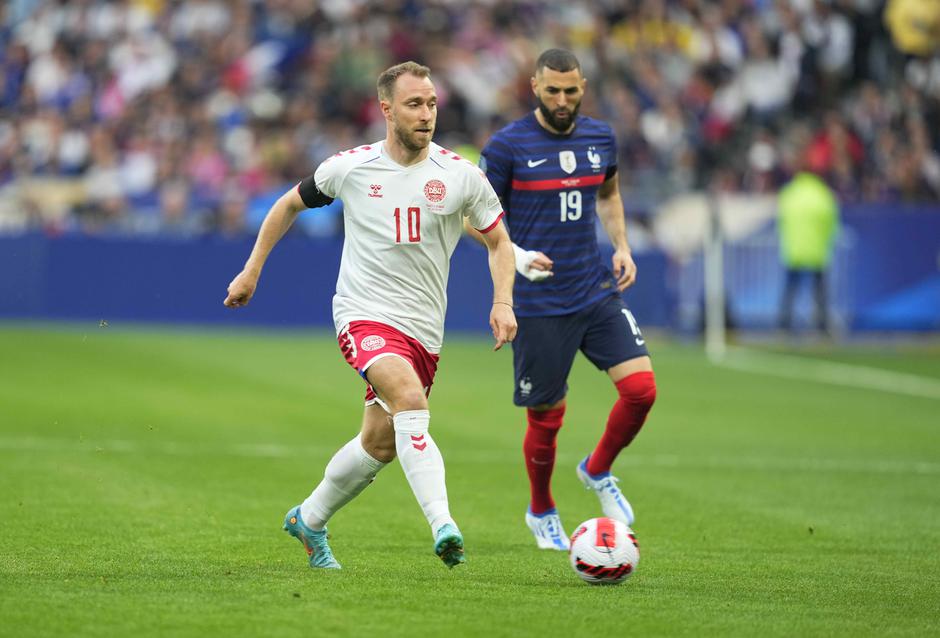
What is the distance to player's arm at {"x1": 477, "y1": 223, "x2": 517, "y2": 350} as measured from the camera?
745 cm

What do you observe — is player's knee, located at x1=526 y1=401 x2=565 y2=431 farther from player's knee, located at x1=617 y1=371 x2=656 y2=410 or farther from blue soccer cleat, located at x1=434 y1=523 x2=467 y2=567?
blue soccer cleat, located at x1=434 y1=523 x2=467 y2=567

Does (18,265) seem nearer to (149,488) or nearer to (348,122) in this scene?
(348,122)

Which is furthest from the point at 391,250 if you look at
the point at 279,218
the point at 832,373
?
the point at 832,373

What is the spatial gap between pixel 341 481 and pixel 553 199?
2.32 m

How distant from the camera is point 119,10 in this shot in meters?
30.1

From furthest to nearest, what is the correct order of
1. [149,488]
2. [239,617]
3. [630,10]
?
[630,10] → [149,488] → [239,617]

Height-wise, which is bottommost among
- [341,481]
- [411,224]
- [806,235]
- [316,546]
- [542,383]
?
[806,235]

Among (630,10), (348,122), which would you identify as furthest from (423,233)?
(630,10)

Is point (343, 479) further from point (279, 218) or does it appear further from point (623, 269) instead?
point (623, 269)

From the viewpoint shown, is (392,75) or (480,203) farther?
(480,203)

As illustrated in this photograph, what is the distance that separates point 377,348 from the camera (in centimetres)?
746

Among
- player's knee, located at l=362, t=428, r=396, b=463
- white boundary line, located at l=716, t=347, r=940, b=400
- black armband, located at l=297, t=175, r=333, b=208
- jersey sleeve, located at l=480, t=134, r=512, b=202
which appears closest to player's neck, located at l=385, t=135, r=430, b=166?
black armband, located at l=297, t=175, r=333, b=208

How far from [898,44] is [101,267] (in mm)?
13721

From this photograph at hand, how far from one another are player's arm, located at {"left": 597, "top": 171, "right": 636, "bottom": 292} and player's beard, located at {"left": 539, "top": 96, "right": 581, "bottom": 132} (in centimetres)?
49
